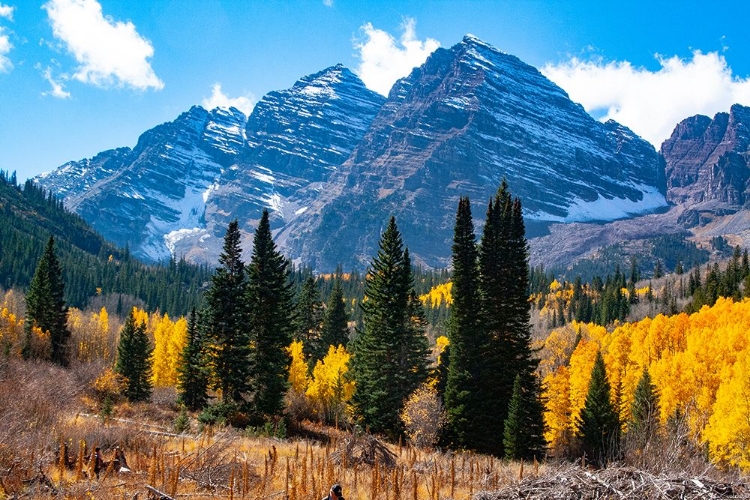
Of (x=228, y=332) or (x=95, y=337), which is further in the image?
(x=95, y=337)

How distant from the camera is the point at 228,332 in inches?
1272

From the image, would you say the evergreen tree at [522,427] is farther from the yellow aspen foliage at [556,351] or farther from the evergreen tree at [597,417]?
the yellow aspen foliage at [556,351]

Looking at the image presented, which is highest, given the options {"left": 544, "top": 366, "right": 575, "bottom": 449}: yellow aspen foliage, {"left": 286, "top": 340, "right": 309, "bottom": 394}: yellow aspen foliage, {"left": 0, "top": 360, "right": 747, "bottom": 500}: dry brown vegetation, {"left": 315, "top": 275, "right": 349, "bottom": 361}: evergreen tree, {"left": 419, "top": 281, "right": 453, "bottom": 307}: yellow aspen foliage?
{"left": 419, "top": 281, "right": 453, "bottom": 307}: yellow aspen foliage

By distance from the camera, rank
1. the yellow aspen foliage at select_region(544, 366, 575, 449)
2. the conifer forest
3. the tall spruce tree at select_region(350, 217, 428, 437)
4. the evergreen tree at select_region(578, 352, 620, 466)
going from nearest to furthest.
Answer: the conifer forest, the tall spruce tree at select_region(350, 217, 428, 437), the evergreen tree at select_region(578, 352, 620, 466), the yellow aspen foliage at select_region(544, 366, 575, 449)

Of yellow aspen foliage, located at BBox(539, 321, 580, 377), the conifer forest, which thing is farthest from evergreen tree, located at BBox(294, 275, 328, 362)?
yellow aspen foliage, located at BBox(539, 321, 580, 377)

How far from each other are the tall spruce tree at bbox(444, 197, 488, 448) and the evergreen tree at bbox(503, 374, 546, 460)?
78.8 inches

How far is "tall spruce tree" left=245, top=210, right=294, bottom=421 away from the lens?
107 ft

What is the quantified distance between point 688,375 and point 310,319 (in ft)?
124

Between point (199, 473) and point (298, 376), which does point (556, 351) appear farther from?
point (199, 473)

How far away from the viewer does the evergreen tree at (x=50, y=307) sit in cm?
5591

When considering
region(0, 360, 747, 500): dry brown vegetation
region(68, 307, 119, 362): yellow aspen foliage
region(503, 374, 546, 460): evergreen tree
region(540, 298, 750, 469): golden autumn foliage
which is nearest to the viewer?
region(0, 360, 747, 500): dry brown vegetation

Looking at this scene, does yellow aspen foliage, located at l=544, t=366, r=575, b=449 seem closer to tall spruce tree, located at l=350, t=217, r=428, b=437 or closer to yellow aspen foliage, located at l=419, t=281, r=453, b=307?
tall spruce tree, located at l=350, t=217, r=428, b=437

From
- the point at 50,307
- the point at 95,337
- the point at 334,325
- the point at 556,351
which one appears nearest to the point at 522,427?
the point at 334,325

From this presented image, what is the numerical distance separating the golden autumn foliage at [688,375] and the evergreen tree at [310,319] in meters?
25.2
